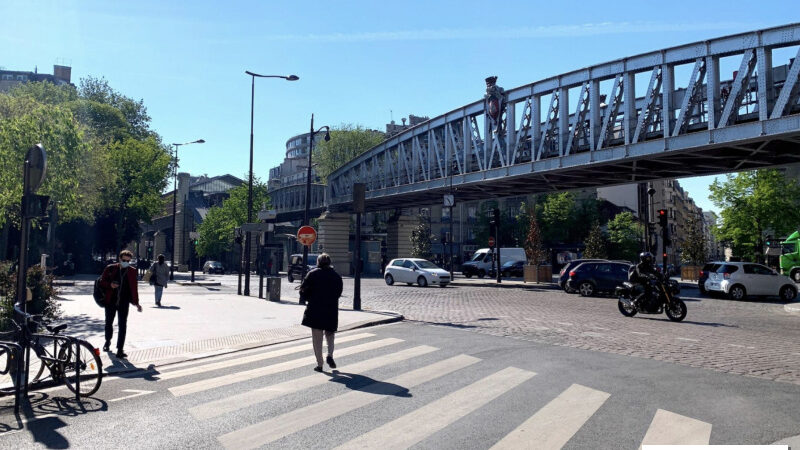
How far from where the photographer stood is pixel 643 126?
1039 inches

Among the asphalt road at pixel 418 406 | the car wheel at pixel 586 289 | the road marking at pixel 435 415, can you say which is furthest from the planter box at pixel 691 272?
the road marking at pixel 435 415

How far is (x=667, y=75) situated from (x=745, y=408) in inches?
870

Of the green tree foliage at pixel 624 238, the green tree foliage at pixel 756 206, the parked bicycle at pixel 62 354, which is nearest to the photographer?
the parked bicycle at pixel 62 354

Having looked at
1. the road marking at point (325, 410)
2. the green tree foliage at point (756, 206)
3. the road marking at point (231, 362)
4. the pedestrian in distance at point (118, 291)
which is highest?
the green tree foliage at point (756, 206)

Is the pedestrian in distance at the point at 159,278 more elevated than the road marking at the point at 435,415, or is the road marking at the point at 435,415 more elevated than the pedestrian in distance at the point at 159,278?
the pedestrian in distance at the point at 159,278

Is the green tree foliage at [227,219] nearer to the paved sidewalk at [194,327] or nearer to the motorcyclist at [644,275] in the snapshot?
the paved sidewalk at [194,327]

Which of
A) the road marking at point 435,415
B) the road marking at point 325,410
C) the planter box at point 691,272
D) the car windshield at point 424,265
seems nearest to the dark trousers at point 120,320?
the road marking at point 325,410

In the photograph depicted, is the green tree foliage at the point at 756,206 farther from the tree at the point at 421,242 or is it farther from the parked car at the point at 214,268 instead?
the parked car at the point at 214,268

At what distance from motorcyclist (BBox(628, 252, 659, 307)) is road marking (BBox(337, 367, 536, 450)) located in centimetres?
864

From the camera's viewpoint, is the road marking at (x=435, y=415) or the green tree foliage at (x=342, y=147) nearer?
the road marking at (x=435, y=415)

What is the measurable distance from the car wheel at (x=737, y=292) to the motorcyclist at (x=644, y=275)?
35.1ft

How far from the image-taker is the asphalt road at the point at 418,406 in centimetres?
520

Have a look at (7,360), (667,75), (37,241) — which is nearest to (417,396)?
(7,360)

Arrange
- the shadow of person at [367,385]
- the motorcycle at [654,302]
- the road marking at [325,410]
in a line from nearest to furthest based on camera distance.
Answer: the road marking at [325,410]
the shadow of person at [367,385]
the motorcycle at [654,302]
